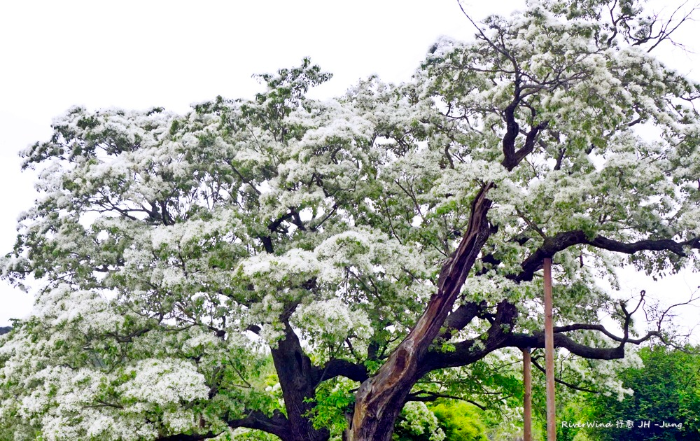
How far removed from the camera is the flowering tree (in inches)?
443

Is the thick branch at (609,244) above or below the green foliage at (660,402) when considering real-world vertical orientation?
above

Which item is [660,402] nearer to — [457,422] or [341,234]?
[457,422]

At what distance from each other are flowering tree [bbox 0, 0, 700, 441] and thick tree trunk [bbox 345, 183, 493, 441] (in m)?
0.04

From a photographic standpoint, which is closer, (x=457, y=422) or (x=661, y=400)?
(x=457, y=422)

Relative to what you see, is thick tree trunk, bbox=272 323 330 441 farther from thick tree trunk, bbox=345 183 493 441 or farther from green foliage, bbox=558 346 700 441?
green foliage, bbox=558 346 700 441

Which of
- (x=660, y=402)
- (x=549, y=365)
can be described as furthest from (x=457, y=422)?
(x=660, y=402)

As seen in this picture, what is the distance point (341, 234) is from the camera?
36.1ft

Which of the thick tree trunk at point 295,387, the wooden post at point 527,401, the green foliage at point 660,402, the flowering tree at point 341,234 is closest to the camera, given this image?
the flowering tree at point 341,234

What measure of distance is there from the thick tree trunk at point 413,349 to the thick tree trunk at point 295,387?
1800mm

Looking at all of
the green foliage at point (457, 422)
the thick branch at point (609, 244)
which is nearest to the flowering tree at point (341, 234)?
the thick branch at point (609, 244)

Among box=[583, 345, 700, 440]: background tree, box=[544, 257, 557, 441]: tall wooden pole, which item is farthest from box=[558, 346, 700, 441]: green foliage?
box=[544, 257, 557, 441]: tall wooden pole

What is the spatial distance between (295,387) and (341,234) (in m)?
4.69

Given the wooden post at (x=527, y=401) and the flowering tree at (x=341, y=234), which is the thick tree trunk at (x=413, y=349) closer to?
the flowering tree at (x=341, y=234)

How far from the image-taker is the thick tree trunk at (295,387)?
13.8m
